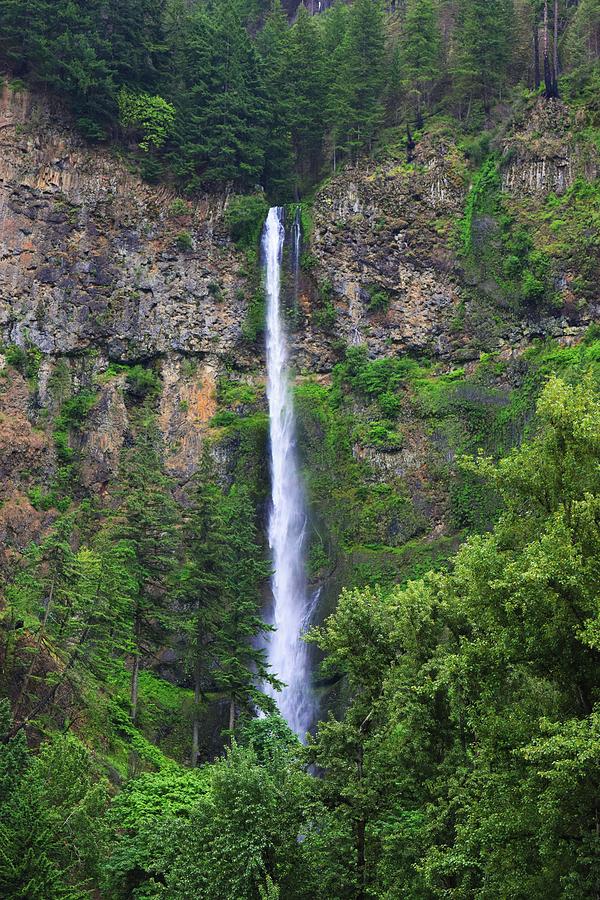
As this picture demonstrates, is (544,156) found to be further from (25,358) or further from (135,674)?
(135,674)

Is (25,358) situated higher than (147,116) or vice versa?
(147,116)

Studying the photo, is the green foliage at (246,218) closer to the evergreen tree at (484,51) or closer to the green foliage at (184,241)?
the green foliage at (184,241)

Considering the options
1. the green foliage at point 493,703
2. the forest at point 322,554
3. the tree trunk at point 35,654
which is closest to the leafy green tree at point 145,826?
the forest at point 322,554

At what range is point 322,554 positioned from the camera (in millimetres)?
41656

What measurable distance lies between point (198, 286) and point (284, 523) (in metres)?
15.5

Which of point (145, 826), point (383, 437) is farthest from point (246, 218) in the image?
point (145, 826)

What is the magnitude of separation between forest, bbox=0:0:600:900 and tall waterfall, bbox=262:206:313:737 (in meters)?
0.74

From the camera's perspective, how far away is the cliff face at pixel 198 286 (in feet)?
152

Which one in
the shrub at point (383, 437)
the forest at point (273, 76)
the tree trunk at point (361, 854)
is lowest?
the tree trunk at point (361, 854)

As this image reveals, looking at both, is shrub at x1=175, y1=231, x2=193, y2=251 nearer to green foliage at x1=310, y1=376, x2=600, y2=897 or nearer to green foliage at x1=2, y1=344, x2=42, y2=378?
green foliage at x1=2, y1=344, x2=42, y2=378

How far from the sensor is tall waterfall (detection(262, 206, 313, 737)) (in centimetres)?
3794

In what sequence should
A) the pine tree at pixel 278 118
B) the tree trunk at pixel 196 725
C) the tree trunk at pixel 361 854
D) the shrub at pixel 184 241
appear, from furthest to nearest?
the pine tree at pixel 278 118 < the shrub at pixel 184 241 < the tree trunk at pixel 196 725 < the tree trunk at pixel 361 854

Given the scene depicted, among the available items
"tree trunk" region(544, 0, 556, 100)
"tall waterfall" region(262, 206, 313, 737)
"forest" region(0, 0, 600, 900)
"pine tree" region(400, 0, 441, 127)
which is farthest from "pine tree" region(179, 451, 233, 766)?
"pine tree" region(400, 0, 441, 127)

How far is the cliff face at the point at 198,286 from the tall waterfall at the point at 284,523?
1.05m
